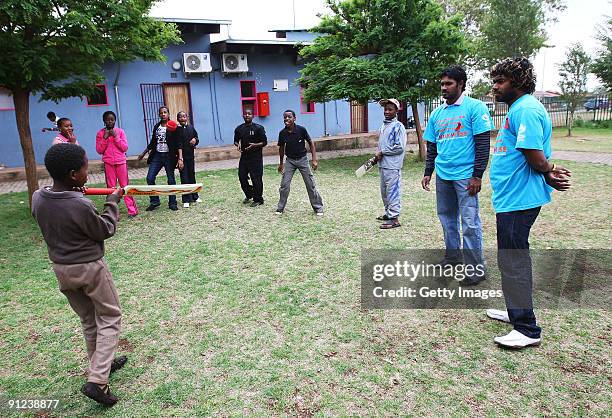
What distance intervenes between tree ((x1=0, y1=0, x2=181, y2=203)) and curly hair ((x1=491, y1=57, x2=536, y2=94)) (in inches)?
223

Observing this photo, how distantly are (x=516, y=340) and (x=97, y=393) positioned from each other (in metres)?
2.78

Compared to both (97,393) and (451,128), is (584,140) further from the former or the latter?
(97,393)

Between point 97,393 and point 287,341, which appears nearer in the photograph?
point 97,393

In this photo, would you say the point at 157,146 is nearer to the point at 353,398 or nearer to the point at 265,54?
the point at 353,398

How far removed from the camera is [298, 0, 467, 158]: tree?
11938 millimetres

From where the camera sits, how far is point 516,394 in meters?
2.83

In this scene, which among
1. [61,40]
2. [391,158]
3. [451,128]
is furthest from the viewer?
[61,40]

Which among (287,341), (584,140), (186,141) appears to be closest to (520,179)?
(287,341)

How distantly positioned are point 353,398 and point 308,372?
0.41m

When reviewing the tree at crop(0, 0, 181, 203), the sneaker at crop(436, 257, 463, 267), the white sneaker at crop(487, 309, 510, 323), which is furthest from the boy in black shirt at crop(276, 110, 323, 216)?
the white sneaker at crop(487, 309, 510, 323)

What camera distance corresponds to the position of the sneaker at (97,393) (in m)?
2.78

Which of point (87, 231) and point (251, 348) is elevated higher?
point (87, 231)

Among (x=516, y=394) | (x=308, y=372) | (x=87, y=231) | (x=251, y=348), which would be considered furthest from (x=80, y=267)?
(x=516, y=394)

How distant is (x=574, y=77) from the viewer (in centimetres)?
2041
